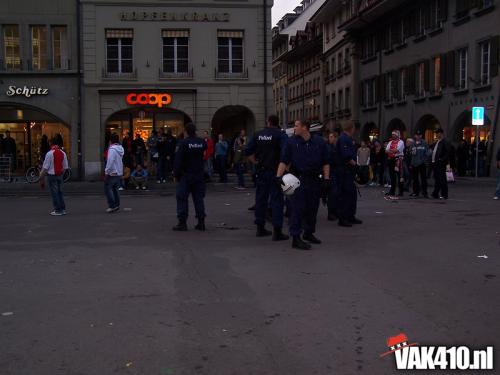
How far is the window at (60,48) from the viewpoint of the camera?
28.8 meters

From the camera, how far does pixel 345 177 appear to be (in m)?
11.8

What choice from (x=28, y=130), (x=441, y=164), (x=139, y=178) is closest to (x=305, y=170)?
(x=441, y=164)

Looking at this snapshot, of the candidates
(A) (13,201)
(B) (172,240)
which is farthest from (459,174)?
(B) (172,240)

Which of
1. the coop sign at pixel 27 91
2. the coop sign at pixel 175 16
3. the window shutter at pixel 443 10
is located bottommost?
the coop sign at pixel 27 91

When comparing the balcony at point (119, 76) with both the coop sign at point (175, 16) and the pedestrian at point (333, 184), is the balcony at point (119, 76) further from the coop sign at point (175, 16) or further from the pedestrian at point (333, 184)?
the pedestrian at point (333, 184)

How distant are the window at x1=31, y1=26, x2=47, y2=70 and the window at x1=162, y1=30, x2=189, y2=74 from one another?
5140 mm

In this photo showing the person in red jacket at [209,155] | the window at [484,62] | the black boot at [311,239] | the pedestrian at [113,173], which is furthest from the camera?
the window at [484,62]

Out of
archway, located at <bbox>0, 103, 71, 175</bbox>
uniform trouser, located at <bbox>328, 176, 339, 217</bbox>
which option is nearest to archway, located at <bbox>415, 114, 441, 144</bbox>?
archway, located at <bbox>0, 103, 71, 175</bbox>

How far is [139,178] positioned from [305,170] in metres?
13.5

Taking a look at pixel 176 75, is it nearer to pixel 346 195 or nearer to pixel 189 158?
pixel 189 158

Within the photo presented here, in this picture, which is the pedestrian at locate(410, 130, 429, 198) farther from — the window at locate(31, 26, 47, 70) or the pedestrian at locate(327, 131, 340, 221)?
the window at locate(31, 26, 47, 70)

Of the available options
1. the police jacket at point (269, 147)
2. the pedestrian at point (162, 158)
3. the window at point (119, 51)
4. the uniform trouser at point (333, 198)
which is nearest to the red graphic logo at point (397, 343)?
the police jacket at point (269, 147)

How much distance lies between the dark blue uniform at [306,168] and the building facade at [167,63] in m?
19.9

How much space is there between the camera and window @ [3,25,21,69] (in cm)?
2834
